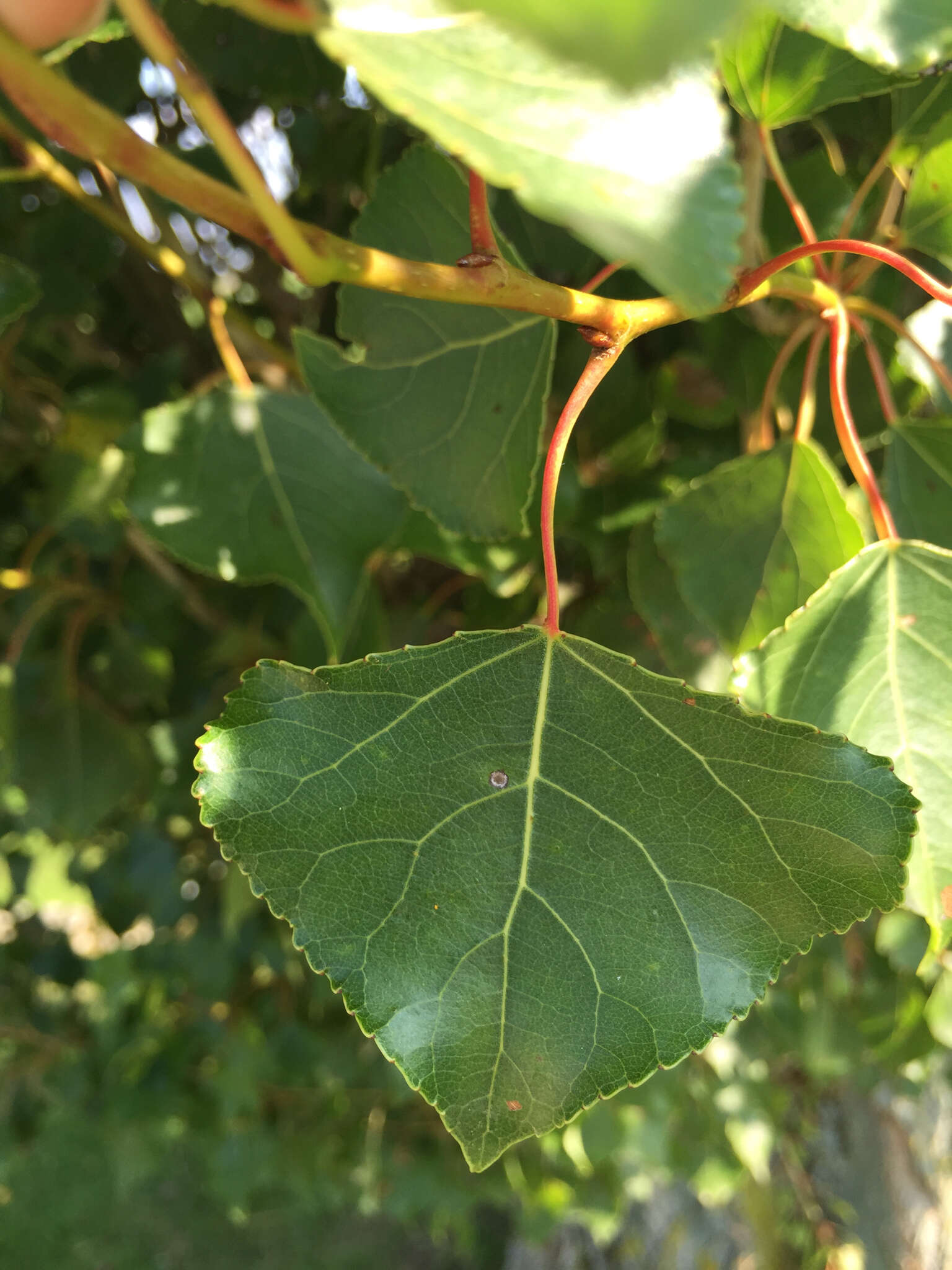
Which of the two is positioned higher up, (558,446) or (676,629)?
(558,446)

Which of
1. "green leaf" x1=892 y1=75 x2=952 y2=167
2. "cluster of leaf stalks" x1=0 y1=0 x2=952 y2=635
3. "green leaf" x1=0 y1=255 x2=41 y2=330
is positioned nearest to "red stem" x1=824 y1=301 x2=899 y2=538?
"cluster of leaf stalks" x1=0 y1=0 x2=952 y2=635

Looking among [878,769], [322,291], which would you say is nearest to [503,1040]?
[878,769]

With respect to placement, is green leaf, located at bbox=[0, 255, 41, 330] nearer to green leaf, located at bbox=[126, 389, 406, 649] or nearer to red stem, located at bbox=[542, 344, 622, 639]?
green leaf, located at bbox=[126, 389, 406, 649]

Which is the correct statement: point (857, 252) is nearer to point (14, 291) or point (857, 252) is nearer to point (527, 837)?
point (527, 837)

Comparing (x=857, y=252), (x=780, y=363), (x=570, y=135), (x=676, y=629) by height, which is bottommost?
(x=676, y=629)

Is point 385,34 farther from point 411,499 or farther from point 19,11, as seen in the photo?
point 411,499

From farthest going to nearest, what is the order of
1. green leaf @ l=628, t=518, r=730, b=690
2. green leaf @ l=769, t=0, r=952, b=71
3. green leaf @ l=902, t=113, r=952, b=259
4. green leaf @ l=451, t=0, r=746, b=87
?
1. green leaf @ l=628, t=518, r=730, b=690
2. green leaf @ l=902, t=113, r=952, b=259
3. green leaf @ l=769, t=0, r=952, b=71
4. green leaf @ l=451, t=0, r=746, b=87

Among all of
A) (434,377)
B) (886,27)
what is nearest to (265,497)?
(434,377)

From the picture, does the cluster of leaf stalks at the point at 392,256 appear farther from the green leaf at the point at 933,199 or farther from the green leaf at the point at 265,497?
the green leaf at the point at 265,497
